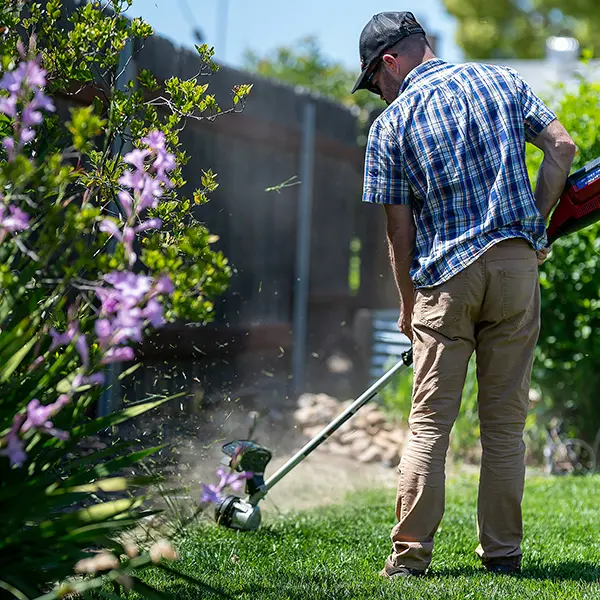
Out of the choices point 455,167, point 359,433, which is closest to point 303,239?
point 359,433

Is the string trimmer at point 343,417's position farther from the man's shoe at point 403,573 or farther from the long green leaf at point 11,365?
the long green leaf at point 11,365

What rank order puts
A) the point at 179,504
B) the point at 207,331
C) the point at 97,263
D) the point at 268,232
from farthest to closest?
the point at 268,232, the point at 207,331, the point at 179,504, the point at 97,263

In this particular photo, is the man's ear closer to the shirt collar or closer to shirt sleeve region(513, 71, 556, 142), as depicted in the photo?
the shirt collar

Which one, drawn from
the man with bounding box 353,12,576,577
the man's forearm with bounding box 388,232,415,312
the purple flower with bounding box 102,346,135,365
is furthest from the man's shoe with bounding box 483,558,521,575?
the purple flower with bounding box 102,346,135,365

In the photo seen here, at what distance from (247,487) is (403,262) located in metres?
1.15

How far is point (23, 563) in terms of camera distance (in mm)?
1887

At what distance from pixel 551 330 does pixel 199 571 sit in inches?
125

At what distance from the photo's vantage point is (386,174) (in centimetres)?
294

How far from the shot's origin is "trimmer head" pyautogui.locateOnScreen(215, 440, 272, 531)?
343 centimetres

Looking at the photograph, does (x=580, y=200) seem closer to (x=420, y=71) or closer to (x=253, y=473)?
(x=420, y=71)

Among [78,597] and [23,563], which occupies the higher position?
[23,563]

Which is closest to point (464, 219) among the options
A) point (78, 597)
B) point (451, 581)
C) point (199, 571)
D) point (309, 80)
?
point (451, 581)

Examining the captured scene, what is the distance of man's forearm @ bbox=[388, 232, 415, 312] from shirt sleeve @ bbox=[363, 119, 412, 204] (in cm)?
12

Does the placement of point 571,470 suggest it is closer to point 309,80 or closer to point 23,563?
point 23,563
